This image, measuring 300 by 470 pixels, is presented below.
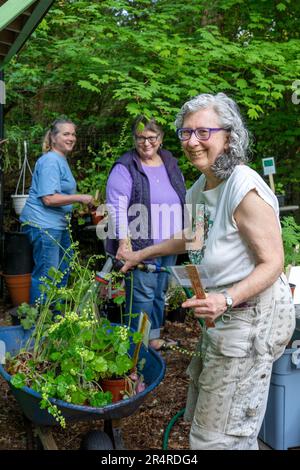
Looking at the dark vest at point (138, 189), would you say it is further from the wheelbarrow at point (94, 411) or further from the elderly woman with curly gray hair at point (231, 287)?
the elderly woman with curly gray hair at point (231, 287)

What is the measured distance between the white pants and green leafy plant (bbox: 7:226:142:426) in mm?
489

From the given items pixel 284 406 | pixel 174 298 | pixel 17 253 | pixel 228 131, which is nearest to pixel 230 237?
pixel 228 131

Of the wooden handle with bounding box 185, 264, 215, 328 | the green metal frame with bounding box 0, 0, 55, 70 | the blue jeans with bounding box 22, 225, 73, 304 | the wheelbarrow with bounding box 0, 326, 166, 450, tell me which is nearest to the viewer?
the wooden handle with bounding box 185, 264, 215, 328

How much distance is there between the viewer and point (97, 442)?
2010 millimetres

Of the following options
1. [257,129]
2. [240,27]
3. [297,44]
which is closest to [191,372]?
[297,44]

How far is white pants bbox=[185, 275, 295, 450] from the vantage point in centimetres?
156

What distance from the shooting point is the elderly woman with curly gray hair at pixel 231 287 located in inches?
60.5

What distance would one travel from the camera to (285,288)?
164cm

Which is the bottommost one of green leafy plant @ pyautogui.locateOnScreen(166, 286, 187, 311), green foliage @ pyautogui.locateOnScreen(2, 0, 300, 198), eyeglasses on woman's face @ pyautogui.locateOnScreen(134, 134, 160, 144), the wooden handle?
green leafy plant @ pyautogui.locateOnScreen(166, 286, 187, 311)

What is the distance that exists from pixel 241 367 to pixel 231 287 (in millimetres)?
258

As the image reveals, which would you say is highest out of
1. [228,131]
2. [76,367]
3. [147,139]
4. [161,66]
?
[161,66]

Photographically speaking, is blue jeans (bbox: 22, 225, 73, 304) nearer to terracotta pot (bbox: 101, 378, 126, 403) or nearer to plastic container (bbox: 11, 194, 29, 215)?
plastic container (bbox: 11, 194, 29, 215)

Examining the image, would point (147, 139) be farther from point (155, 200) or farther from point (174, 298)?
point (174, 298)

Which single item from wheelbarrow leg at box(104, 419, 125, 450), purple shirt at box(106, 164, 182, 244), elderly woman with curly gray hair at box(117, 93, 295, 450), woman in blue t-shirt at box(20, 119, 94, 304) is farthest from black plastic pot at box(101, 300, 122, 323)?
elderly woman with curly gray hair at box(117, 93, 295, 450)
